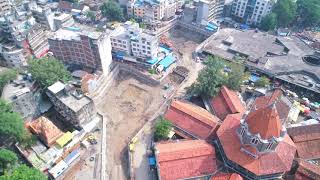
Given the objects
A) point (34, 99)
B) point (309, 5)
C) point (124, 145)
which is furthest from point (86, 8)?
point (309, 5)

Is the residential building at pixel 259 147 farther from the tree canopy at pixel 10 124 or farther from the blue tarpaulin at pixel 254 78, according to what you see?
the tree canopy at pixel 10 124

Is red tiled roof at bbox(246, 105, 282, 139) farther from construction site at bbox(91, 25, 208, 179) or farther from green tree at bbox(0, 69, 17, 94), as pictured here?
green tree at bbox(0, 69, 17, 94)

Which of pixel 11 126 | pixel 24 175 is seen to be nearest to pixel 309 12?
pixel 11 126

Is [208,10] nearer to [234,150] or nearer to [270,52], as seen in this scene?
[270,52]

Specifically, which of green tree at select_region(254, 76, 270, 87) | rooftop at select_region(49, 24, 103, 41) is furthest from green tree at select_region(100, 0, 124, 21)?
green tree at select_region(254, 76, 270, 87)

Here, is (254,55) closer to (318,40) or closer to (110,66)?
(318,40)

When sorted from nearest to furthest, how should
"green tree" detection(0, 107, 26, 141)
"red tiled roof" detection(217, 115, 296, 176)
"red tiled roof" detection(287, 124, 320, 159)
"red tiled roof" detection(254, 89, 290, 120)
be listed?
1. "red tiled roof" detection(217, 115, 296, 176)
2. "green tree" detection(0, 107, 26, 141)
3. "red tiled roof" detection(287, 124, 320, 159)
4. "red tiled roof" detection(254, 89, 290, 120)
